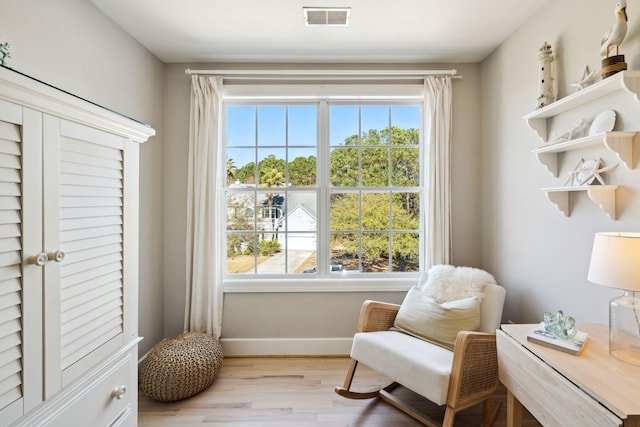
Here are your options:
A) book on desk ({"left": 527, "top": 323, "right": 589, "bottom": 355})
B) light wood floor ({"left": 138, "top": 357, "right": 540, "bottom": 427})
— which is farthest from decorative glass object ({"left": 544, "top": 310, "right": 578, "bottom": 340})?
light wood floor ({"left": 138, "top": 357, "right": 540, "bottom": 427})

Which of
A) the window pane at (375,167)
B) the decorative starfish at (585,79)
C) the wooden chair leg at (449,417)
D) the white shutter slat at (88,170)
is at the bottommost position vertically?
the wooden chair leg at (449,417)

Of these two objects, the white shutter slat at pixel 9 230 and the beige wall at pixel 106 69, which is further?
the beige wall at pixel 106 69

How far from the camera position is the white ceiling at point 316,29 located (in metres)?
1.97

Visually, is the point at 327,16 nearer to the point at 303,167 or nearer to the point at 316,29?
the point at 316,29

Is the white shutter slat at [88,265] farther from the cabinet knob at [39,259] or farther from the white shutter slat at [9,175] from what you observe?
the white shutter slat at [9,175]

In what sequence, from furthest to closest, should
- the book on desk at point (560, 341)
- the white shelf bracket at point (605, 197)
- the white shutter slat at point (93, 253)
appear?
the white shelf bracket at point (605, 197)
the book on desk at point (560, 341)
the white shutter slat at point (93, 253)

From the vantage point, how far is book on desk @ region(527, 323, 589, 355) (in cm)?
125

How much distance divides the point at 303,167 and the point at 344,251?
2.76ft

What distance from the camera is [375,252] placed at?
2.83 m

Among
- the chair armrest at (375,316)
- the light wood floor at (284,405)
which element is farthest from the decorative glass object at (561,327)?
the chair armrest at (375,316)

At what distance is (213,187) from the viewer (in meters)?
2.62

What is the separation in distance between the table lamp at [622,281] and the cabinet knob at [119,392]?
1.95 meters

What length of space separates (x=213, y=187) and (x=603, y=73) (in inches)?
99.1

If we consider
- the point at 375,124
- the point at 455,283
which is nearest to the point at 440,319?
the point at 455,283
